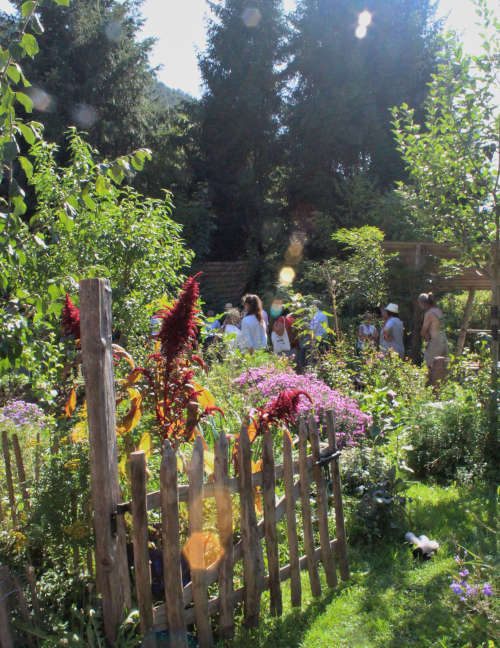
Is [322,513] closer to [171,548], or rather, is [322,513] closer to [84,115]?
[171,548]

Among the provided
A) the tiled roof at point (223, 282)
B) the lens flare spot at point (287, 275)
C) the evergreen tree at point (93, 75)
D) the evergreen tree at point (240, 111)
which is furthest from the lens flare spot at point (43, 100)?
the lens flare spot at point (287, 275)

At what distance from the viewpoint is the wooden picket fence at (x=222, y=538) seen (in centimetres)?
235

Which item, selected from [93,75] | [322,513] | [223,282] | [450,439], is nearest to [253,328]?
[450,439]

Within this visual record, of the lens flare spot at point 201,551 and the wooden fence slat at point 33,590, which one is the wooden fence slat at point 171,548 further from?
the wooden fence slat at point 33,590

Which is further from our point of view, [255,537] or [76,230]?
→ [76,230]

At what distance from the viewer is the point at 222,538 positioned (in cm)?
265

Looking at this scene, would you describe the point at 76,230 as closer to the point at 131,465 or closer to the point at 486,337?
the point at 131,465

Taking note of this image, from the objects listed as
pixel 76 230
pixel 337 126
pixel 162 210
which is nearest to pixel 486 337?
pixel 162 210

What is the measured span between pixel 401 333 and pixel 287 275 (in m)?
8.15

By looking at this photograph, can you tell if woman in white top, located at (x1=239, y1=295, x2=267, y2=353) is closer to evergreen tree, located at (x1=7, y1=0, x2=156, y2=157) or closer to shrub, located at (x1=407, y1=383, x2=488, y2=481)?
shrub, located at (x1=407, y1=383, x2=488, y2=481)

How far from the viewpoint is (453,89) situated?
17.7ft

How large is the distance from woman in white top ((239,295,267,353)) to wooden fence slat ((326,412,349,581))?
4.14 metres

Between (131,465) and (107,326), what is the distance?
0.62 metres

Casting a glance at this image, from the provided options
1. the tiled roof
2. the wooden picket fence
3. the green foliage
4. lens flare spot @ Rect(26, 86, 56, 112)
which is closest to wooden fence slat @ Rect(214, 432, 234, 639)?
the wooden picket fence
